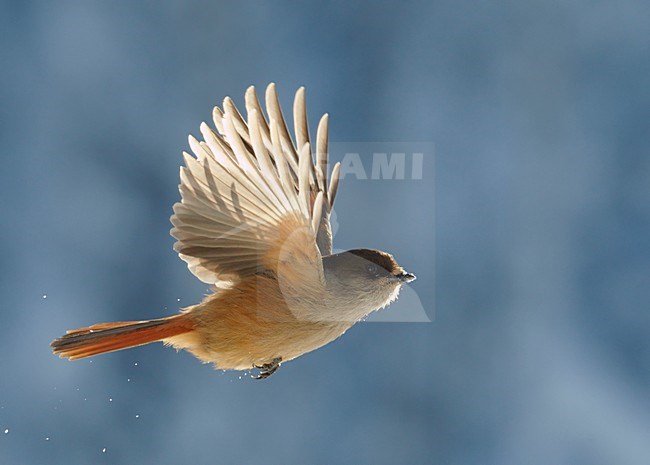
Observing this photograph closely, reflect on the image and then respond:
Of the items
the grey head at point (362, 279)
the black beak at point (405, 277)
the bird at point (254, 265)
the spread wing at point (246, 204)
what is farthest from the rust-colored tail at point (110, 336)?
the black beak at point (405, 277)

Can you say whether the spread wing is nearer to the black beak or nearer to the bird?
the bird

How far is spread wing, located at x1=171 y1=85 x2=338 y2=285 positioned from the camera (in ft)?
10.0

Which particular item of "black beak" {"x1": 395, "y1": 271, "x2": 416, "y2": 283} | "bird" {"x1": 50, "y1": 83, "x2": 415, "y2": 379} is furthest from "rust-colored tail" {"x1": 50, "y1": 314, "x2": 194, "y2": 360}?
"black beak" {"x1": 395, "y1": 271, "x2": 416, "y2": 283}

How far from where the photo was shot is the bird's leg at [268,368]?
3716 millimetres

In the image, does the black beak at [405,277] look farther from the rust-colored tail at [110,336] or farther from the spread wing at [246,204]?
the rust-colored tail at [110,336]

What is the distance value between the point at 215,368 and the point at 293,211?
1.10 m

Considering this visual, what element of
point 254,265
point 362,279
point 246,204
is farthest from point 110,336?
point 362,279

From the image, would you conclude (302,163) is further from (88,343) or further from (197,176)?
(88,343)

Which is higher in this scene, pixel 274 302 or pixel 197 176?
pixel 197 176

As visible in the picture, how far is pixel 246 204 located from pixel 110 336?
0.99m

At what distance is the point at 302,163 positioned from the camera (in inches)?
108

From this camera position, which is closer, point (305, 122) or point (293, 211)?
point (293, 211)

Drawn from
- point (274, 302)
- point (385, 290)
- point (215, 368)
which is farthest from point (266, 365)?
point (385, 290)

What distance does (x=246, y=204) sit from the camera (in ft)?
10.6
